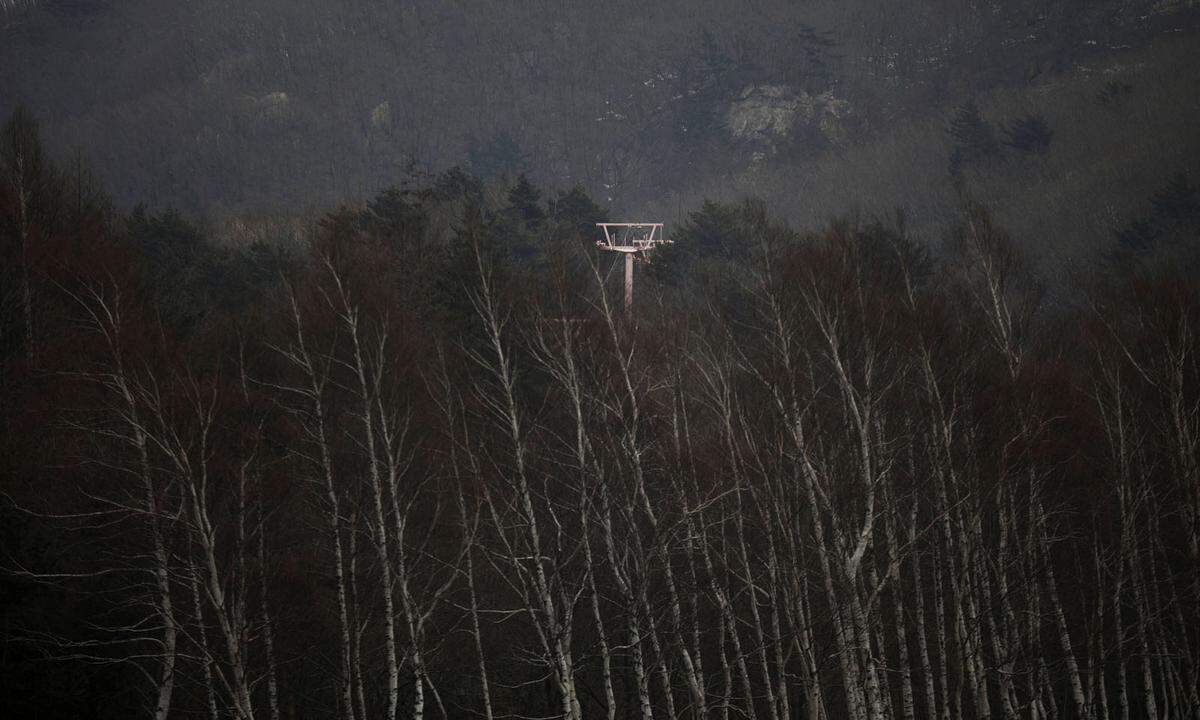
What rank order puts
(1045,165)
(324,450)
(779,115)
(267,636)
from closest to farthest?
1. (324,450)
2. (267,636)
3. (1045,165)
4. (779,115)

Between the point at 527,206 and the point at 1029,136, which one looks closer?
the point at 527,206

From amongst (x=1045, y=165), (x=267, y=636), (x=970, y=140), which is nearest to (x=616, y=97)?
(x=970, y=140)

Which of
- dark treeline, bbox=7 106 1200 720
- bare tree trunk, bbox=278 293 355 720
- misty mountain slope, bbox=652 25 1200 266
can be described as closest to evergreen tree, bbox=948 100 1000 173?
misty mountain slope, bbox=652 25 1200 266

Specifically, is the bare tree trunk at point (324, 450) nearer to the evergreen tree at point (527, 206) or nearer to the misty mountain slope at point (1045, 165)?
the evergreen tree at point (527, 206)

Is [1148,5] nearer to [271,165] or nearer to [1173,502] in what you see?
[271,165]

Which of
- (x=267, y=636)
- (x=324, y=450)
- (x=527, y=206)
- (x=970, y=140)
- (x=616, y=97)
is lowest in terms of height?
(x=267, y=636)

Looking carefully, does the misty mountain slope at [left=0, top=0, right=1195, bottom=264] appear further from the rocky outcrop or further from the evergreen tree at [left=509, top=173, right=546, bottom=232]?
the evergreen tree at [left=509, top=173, right=546, bottom=232]

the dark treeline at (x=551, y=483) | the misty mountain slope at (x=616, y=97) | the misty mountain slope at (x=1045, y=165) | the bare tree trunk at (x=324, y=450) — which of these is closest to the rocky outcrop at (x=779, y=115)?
the misty mountain slope at (x=616, y=97)

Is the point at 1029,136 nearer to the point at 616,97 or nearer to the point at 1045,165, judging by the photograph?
the point at 1045,165
